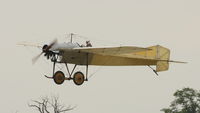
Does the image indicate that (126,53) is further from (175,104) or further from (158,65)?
(175,104)

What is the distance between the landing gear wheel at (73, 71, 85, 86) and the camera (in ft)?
197

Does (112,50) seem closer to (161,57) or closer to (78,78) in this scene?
(78,78)

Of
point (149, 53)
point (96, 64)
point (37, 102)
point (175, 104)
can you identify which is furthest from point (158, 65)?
point (175, 104)

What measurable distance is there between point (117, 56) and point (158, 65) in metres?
5.29

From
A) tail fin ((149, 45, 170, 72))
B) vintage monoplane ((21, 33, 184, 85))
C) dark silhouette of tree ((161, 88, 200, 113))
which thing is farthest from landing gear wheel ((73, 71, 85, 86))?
dark silhouette of tree ((161, 88, 200, 113))

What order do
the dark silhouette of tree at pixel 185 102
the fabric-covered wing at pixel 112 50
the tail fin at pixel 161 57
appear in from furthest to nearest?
the dark silhouette of tree at pixel 185 102 < the tail fin at pixel 161 57 < the fabric-covered wing at pixel 112 50

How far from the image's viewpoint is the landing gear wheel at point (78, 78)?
60.1 m

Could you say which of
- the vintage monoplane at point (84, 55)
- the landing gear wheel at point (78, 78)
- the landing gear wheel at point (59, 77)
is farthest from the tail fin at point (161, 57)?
the landing gear wheel at point (59, 77)

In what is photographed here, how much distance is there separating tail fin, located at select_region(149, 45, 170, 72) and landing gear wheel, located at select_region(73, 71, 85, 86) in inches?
338

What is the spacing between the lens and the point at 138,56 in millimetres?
65062

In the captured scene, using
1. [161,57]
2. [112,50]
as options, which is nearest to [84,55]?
[112,50]

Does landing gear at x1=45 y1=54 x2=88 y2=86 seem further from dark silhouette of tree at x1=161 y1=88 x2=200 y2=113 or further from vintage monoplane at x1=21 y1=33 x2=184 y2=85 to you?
dark silhouette of tree at x1=161 y1=88 x2=200 y2=113

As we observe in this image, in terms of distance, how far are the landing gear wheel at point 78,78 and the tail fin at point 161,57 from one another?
8.58 m

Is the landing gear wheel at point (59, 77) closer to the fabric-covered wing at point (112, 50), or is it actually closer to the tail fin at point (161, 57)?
the fabric-covered wing at point (112, 50)
